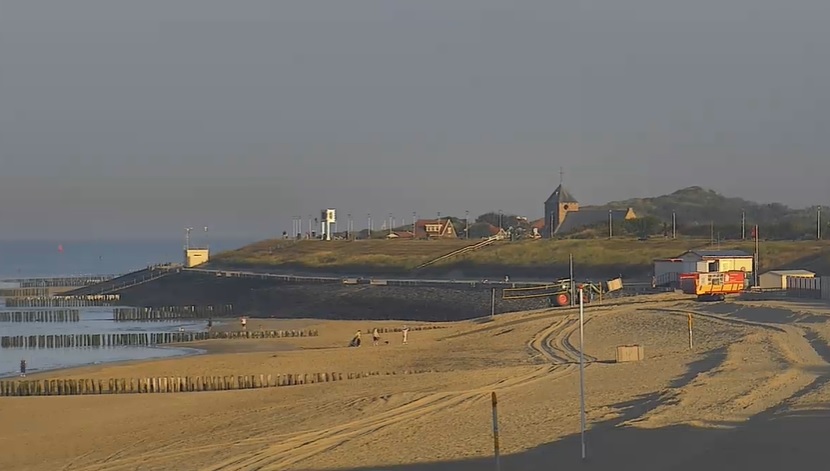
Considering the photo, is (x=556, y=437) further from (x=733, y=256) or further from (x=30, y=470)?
(x=733, y=256)

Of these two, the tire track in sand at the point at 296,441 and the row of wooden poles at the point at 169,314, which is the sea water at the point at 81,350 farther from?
the tire track in sand at the point at 296,441

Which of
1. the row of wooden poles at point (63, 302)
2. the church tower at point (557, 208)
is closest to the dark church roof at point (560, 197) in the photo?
the church tower at point (557, 208)

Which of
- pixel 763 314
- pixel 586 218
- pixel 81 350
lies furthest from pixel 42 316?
pixel 586 218

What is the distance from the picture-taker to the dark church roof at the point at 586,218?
143 metres

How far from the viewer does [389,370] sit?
33.6 m

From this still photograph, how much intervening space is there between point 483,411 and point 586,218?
129 metres

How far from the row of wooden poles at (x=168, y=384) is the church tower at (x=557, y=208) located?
386ft

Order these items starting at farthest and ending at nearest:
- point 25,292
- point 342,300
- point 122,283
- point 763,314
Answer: point 122,283 → point 25,292 → point 342,300 → point 763,314

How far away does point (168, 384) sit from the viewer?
31922 millimetres

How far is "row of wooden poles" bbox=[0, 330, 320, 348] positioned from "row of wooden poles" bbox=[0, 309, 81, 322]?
1922 centimetres

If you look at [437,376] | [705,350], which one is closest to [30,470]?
[437,376]

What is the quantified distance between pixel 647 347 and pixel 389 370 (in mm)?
8080

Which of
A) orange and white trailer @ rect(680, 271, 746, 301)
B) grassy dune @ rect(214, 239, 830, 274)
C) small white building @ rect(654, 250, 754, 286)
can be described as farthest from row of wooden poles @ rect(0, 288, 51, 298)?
orange and white trailer @ rect(680, 271, 746, 301)

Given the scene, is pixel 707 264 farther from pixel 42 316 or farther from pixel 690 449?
pixel 690 449
